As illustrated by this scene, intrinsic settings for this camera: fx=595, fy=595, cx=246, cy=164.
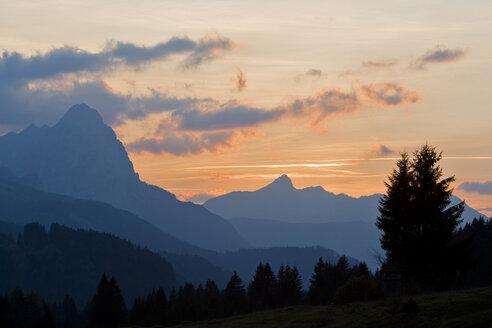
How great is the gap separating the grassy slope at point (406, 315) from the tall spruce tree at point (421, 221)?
14.6 m

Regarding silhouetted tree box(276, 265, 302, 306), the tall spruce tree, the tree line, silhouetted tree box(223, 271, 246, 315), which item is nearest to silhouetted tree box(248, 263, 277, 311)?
the tree line

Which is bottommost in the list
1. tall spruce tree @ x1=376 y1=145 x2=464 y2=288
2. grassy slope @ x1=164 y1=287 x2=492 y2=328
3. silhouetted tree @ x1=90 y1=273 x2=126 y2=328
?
silhouetted tree @ x1=90 y1=273 x2=126 y2=328

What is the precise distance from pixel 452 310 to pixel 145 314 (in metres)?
120

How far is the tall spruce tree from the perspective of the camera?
64.9 meters

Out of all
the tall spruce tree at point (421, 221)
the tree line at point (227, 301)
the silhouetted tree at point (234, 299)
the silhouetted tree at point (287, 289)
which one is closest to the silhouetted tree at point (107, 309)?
the tree line at point (227, 301)

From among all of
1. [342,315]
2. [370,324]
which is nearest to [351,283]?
[342,315]

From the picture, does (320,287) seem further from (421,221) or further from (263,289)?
(421,221)

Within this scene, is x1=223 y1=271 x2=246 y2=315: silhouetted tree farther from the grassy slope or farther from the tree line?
the grassy slope

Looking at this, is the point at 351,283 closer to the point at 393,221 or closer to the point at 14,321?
the point at 393,221

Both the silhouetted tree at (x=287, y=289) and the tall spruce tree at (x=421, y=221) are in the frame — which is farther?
the silhouetted tree at (x=287, y=289)

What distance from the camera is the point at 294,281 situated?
14588cm

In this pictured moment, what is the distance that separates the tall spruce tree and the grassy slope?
14639mm

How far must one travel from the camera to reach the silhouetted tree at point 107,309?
140 m

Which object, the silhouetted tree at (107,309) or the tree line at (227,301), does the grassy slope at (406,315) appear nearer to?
the tree line at (227,301)
